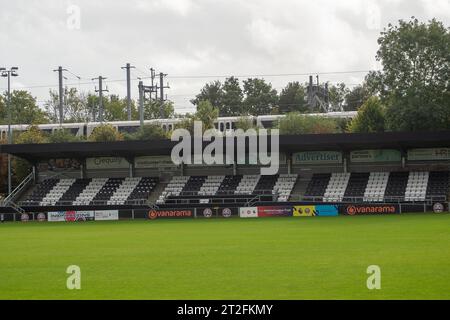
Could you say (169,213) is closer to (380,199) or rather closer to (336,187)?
(336,187)

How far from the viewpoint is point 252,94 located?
5620 inches

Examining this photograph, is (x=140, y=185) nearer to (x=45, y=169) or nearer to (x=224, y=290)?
(x=45, y=169)

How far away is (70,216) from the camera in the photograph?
60031 mm

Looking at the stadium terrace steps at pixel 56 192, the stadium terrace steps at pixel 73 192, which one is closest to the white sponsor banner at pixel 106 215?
the stadium terrace steps at pixel 73 192

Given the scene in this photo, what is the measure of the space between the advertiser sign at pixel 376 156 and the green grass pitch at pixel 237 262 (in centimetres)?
2253

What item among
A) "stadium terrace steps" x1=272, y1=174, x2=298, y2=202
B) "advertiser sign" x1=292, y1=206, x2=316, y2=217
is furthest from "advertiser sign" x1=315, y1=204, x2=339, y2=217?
"stadium terrace steps" x1=272, y1=174, x2=298, y2=202

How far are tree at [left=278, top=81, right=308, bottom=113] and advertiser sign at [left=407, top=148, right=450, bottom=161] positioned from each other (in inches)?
2935

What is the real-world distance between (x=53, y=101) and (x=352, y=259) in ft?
388

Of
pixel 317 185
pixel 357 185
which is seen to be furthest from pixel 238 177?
pixel 357 185

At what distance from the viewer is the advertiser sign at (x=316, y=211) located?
179 feet

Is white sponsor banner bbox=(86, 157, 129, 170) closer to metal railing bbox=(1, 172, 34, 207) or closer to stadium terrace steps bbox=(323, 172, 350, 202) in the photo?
metal railing bbox=(1, 172, 34, 207)

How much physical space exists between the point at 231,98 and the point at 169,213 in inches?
3357

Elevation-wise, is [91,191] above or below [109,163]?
below

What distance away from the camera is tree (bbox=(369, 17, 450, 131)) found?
68.6 meters
